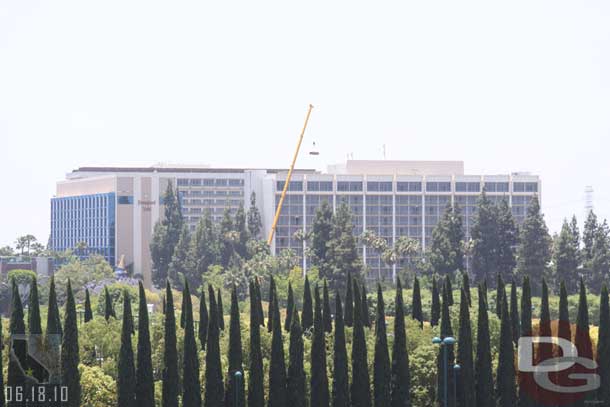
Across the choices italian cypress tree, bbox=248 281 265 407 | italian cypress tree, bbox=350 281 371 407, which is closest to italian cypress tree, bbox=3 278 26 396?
italian cypress tree, bbox=248 281 265 407

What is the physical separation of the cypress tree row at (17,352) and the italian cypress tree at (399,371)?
21172mm

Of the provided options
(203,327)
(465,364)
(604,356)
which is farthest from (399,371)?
(203,327)

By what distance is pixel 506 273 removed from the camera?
6944 inches

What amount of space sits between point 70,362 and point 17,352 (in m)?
2.73

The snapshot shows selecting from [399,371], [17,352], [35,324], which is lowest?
[399,371]

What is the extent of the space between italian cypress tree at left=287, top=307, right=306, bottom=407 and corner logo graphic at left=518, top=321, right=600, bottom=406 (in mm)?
13178

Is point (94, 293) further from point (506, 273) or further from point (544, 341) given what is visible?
point (544, 341)

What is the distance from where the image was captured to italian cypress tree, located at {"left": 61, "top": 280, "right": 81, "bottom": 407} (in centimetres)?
7962

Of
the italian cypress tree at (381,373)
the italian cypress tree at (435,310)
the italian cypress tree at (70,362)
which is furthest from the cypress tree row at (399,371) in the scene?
the italian cypress tree at (70,362)

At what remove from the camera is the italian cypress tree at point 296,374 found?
88.9 metres

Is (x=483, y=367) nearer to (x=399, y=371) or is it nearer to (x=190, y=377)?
(x=399, y=371)

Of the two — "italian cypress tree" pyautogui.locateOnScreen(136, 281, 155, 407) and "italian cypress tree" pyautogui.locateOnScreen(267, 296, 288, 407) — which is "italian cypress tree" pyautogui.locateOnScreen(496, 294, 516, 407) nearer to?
"italian cypress tree" pyautogui.locateOnScreen(267, 296, 288, 407)

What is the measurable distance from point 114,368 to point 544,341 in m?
25.6

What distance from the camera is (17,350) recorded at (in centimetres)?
7894
